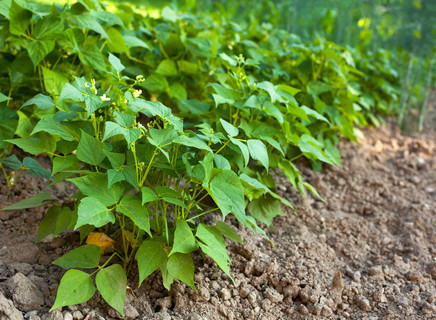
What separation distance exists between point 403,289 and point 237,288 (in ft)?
2.56

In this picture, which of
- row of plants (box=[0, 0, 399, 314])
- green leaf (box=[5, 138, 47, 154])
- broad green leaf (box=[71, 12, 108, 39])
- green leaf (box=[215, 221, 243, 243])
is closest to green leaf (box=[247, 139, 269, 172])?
row of plants (box=[0, 0, 399, 314])

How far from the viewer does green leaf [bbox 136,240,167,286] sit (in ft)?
5.04

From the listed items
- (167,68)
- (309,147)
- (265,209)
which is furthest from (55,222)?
(167,68)

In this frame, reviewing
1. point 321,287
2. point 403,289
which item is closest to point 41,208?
point 321,287

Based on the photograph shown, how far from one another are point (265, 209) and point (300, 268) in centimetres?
36

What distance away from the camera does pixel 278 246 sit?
7.09ft

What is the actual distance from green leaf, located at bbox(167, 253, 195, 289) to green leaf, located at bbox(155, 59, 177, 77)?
147 cm

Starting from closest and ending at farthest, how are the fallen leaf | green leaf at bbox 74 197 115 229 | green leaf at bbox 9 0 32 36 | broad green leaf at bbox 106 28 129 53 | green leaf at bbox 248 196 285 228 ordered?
green leaf at bbox 74 197 115 229 → the fallen leaf → green leaf at bbox 9 0 32 36 → green leaf at bbox 248 196 285 228 → broad green leaf at bbox 106 28 129 53

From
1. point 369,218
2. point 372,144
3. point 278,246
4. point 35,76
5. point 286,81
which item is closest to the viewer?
A: point 278,246

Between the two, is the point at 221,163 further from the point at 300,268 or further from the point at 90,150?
the point at 300,268

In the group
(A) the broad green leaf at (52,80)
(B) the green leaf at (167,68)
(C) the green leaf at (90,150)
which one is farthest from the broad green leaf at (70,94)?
(B) the green leaf at (167,68)

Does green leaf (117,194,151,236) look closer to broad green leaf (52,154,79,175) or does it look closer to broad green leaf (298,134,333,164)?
broad green leaf (52,154,79,175)

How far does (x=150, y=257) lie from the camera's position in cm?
157

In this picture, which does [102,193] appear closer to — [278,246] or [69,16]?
[278,246]
